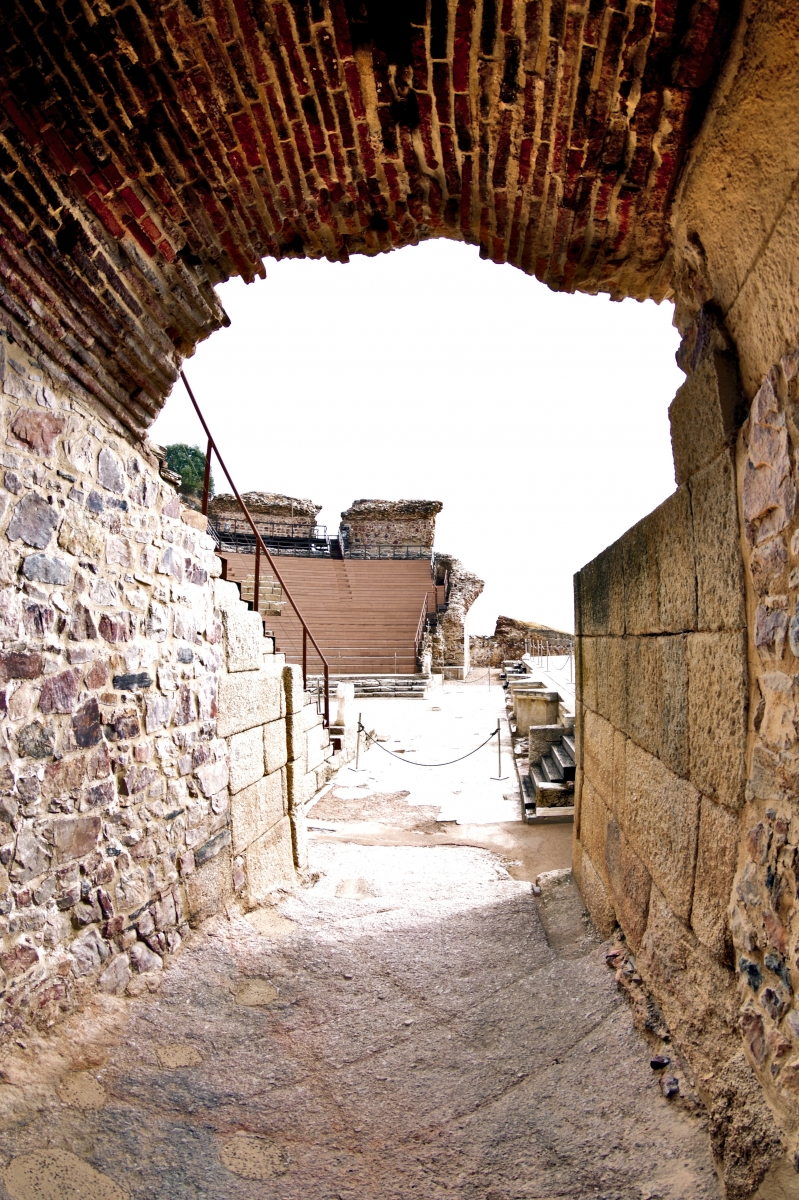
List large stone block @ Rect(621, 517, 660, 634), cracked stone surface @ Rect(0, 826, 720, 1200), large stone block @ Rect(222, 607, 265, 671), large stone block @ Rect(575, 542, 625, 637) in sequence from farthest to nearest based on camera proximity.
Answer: large stone block @ Rect(222, 607, 265, 671)
large stone block @ Rect(575, 542, 625, 637)
large stone block @ Rect(621, 517, 660, 634)
cracked stone surface @ Rect(0, 826, 720, 1200)

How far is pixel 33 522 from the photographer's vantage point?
7.99 ft

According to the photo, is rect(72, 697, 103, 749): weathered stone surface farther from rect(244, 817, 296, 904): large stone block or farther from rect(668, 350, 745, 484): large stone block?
rect(668, 350, 745, 484): large stone block

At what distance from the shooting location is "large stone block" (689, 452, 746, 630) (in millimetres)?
1795

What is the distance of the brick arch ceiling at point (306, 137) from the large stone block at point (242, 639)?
156 cm

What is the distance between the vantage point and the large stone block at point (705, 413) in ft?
6.07

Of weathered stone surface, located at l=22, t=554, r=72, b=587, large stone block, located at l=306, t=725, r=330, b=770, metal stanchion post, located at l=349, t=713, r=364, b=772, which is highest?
weathered stone surface, located at l=22, t=554, r=72, b=587

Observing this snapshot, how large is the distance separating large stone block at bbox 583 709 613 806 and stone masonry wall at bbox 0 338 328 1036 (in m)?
2.17

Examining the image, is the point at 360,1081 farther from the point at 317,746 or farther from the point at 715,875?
the point at 317,746

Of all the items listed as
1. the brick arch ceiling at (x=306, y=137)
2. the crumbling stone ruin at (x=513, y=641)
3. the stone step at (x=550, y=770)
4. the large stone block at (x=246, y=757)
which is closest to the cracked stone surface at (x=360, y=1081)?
the large stone block at (x=246, y=757)

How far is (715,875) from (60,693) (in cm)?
237

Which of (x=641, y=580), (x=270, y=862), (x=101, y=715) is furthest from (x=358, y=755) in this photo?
(x=641, y=580)

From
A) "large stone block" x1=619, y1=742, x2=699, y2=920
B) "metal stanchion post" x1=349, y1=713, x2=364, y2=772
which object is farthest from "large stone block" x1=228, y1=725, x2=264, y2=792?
"metal stanchion post" x1=349, y1=713, x2=364, y2=772

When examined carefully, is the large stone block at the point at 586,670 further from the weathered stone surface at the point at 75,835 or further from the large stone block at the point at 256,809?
the weathered stone surface at the point at 75,835

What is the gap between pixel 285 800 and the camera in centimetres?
502
